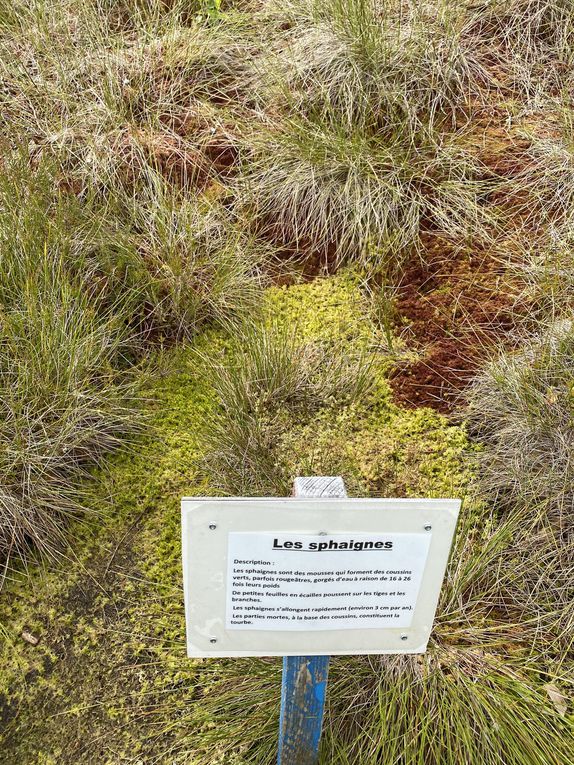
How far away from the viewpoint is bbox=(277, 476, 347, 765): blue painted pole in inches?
69.1

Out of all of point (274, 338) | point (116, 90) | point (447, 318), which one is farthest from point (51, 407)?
point (116, 90)

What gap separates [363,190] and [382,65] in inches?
33.7

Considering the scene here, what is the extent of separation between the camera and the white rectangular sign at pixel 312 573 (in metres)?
1.58

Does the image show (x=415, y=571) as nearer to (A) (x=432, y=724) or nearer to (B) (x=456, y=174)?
(A) (x=432, y=724)

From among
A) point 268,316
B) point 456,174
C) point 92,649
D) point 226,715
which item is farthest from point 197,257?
point 226,715

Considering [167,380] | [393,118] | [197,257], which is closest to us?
[167,380]

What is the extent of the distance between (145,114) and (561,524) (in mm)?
3204

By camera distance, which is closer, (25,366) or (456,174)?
(25,366)

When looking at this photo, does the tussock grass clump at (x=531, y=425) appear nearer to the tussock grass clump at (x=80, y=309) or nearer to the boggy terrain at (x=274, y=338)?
the boggy terrain at (x=274, y=338)

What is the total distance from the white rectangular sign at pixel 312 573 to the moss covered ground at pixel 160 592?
0.67 meters

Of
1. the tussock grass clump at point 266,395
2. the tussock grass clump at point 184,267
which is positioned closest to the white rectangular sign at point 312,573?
the tussock grass clump at point 266,395

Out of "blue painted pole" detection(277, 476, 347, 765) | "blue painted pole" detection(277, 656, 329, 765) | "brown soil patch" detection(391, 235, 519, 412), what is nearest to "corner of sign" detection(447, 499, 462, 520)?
"blue painted pole" detection(277, 476, 347, 765)

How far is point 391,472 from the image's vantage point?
3029 mm

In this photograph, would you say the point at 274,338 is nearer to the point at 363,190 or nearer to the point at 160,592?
the point at 363,190
